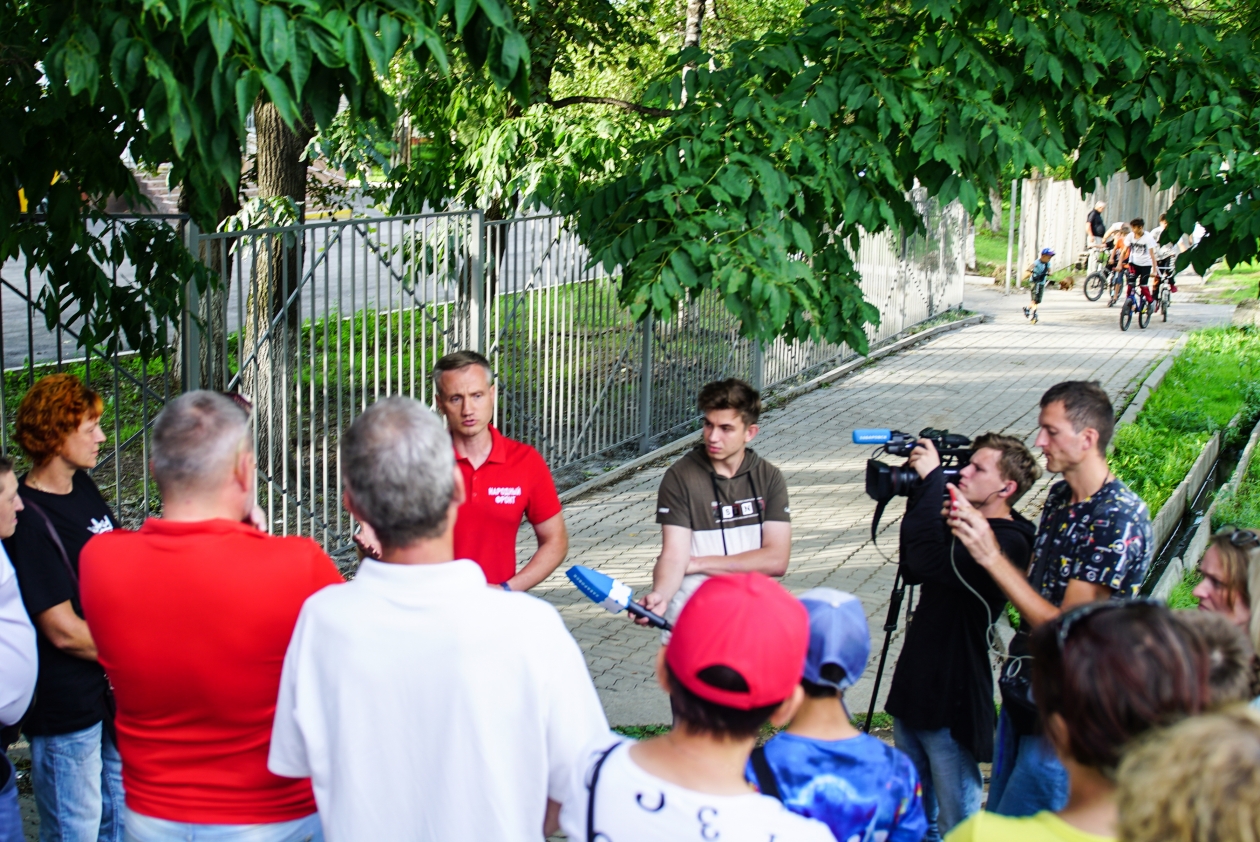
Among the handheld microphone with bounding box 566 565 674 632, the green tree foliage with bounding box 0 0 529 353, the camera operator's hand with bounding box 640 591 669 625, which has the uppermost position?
the green tree foliage with bounding box 0 0 529 353

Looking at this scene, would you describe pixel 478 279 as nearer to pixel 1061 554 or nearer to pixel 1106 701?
pixel 1061 554

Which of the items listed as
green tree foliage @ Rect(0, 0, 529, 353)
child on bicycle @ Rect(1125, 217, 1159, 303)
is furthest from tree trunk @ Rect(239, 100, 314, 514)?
child on bicycle @ Rect(1125, 217, 1159, 303)

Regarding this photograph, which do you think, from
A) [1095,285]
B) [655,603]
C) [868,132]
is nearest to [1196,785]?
[655,603]

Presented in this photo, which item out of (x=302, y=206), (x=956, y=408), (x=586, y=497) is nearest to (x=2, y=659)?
(x=302, y=206)

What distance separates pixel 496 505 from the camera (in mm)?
4641

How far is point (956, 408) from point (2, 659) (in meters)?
11.7

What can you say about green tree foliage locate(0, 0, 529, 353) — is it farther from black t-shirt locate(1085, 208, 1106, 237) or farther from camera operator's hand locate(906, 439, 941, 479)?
black t-shirt locate(1085, 208, 1106, 237)

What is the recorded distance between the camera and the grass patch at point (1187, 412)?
955cm

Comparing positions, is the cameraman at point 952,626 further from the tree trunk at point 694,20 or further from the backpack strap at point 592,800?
the tree trunk at point 694,20

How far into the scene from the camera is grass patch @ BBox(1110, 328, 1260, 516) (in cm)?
955

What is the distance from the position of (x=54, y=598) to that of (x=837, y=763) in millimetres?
2299

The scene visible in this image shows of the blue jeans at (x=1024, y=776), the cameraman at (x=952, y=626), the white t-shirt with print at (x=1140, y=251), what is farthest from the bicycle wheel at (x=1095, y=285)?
the blue jeans at (x=1024, y=776)

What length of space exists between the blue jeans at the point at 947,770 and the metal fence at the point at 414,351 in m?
2.42

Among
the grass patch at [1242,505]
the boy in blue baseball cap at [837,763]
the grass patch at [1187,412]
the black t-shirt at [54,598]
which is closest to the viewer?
the boy in blue baseball cap at [837,763]
